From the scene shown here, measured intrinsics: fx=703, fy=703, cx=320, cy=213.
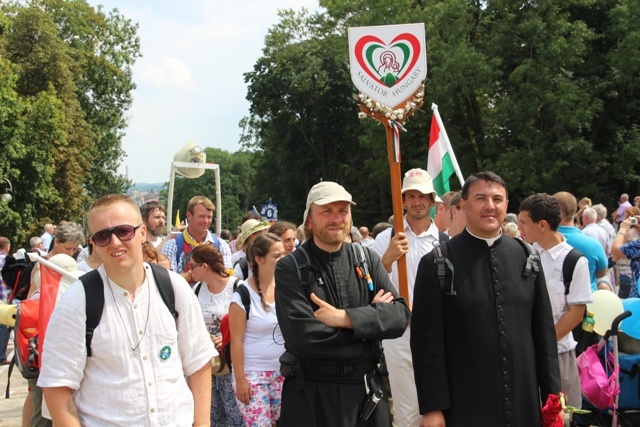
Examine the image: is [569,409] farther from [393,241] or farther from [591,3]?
[591,3]

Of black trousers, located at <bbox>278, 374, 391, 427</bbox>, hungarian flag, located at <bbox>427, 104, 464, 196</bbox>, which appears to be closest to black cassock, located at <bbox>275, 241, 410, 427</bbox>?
black trousers, located at <bbox>278, 374, 391, 427</bbox>

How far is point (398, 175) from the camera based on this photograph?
15.6 ft

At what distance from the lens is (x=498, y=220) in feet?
12.4

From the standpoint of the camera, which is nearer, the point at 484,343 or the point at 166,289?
the point at 166,289

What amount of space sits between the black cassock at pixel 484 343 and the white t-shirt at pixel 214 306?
2.31 meters

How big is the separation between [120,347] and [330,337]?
42.0 inches

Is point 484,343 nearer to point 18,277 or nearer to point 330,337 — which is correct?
point 330,337

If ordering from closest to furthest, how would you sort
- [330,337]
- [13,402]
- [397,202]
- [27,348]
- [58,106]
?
[330,337] → [397,202] → [27,348] → [13,402] → [58,106]

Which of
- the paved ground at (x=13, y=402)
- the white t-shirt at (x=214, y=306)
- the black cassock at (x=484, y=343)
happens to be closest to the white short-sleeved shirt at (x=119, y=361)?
the black cassock at (x=484, y=343)

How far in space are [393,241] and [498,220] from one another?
101 centimetres

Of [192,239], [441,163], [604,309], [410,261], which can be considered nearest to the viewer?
[604,309]

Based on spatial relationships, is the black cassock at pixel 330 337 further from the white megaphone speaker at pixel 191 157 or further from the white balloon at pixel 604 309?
the white megaphone speaker at pixel 191 157

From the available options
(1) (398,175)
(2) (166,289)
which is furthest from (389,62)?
(2) (166,289)

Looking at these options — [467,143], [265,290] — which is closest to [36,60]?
[467,143]
